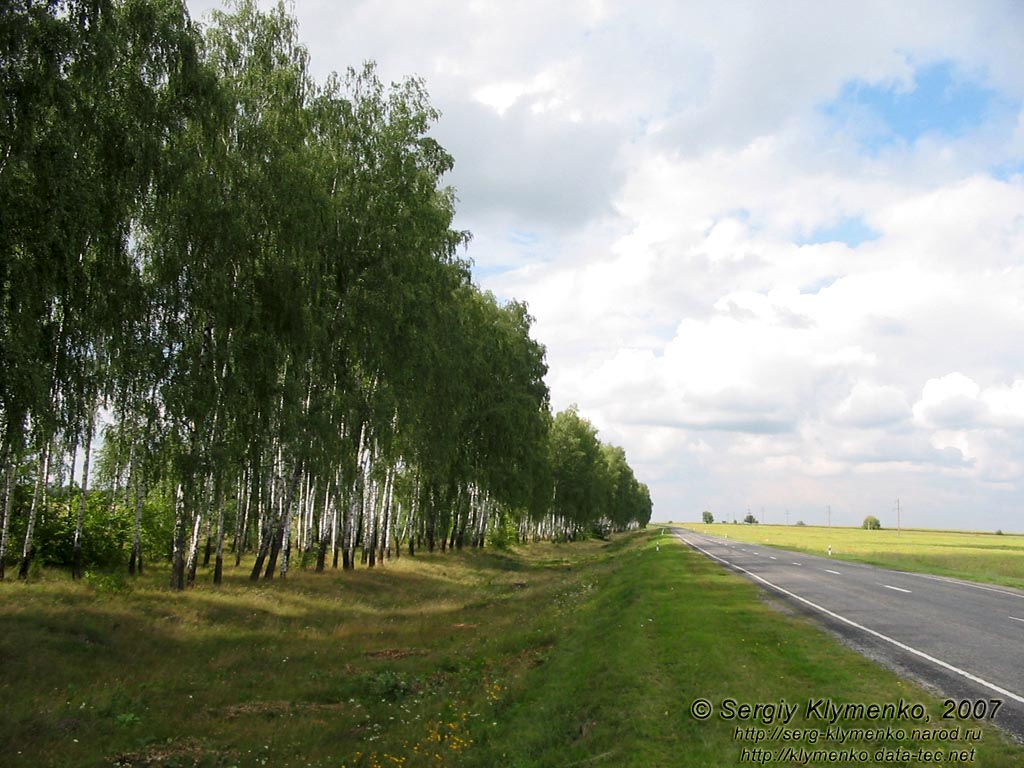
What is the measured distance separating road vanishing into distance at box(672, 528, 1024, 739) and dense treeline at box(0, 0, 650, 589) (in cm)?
1432

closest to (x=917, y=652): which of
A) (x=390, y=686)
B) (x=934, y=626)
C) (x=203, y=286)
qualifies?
(x=934, y=626)

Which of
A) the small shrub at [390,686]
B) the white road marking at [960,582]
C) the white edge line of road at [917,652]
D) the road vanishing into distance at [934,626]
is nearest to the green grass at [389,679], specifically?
the small shrub at [390,686]

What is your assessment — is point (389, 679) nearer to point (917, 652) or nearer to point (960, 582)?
point (917, 652)

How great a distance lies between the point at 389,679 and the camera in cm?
1326

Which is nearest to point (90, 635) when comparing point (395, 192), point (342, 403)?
point (342, 403)

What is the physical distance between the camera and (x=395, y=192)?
26.1 m

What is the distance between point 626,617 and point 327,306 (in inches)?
552

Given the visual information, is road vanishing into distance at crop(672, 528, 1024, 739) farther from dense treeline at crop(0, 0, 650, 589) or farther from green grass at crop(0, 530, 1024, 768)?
dense treeline at crop(0, 0, 650, 589)

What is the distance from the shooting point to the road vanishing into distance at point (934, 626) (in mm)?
9984

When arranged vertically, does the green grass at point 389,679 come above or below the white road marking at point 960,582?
below

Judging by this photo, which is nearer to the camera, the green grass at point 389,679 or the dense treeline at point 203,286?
the green grass at point 389,679

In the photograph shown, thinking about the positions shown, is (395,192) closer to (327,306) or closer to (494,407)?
(327,306)

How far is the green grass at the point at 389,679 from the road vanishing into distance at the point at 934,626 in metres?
0.74

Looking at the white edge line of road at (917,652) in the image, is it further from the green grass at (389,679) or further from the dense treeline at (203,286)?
the dense treeline at (203,286)
